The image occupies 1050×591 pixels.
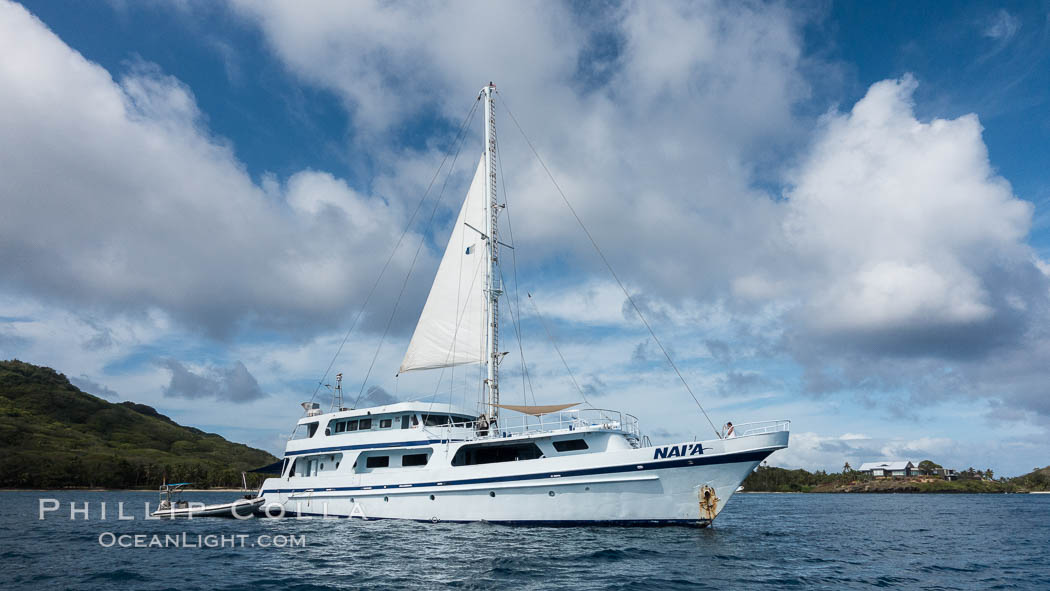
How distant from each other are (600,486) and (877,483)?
114317 mm

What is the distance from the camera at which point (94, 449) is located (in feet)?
466

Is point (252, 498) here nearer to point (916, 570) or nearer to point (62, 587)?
point (62, 587)

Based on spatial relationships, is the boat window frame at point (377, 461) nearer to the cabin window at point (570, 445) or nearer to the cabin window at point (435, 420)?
the cabin window at point (435, 420)

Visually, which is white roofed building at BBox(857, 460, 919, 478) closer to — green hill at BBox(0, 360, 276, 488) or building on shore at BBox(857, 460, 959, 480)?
building on shore at BBox(857, 460, 959, 480)

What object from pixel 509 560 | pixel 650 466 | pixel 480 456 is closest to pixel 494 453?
pixel 480 456

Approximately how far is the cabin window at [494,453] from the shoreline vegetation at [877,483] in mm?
101708

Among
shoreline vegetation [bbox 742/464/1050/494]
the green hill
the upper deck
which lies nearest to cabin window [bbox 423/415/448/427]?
the upper deck

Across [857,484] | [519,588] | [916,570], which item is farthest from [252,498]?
[857,484]

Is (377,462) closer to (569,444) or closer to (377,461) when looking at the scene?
(377,461)

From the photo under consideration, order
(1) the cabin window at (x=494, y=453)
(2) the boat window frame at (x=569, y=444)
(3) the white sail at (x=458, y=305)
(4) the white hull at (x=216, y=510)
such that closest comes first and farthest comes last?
(2) the boat window frame at (x=569, y=444) → (1) the cabin window at (x=494, y=453) → (3) the white sail at (x=458, y=305) → (4) the white hull at (x=216, y=510)

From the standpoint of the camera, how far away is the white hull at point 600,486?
2084 centimetres

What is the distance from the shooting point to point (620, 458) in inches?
834

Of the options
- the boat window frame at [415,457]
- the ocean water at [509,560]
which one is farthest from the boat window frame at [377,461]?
the ocean water at [509,560]

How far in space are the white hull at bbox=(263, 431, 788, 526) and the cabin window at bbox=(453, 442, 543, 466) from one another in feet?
2.20
